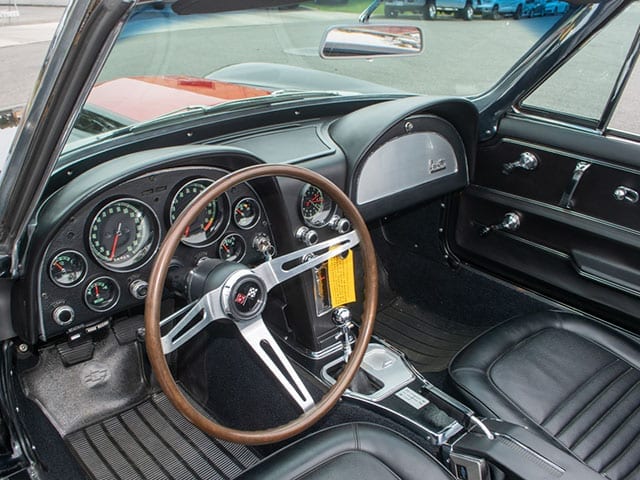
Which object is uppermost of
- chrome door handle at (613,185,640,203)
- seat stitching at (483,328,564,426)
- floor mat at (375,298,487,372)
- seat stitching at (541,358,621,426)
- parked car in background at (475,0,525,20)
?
parked car in background at (475,0,525,20)

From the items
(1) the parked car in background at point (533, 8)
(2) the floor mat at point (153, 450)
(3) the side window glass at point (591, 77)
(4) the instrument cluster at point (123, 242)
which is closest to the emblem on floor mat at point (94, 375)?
(2) the floor mat at point (153, 450)

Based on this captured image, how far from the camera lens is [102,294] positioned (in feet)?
6.06

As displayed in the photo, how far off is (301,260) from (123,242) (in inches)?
20.3

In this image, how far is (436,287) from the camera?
10.1 feet

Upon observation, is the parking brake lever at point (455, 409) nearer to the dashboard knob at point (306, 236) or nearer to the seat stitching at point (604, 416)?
the seat stitching at point (604, 416)

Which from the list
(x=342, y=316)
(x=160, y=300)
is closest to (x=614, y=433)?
(x=342, y=316)

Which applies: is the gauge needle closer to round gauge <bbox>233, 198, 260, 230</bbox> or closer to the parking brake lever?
round gauge <bbox>233, 198, 260, 230</bbox>

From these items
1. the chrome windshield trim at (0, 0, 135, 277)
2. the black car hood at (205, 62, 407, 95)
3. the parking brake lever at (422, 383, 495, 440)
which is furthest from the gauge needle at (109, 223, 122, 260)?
the parking brake lever at (422, 383, 495, 440)

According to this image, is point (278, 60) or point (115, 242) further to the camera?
point (278, 60)

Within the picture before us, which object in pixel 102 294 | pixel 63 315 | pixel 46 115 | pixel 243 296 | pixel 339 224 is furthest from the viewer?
pixel 339 224

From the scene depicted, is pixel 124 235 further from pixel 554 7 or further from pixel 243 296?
pixel 554 7

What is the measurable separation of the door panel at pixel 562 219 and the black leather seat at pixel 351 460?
1.15 metres

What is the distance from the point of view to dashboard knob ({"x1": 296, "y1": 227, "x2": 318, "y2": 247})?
81.2 inches

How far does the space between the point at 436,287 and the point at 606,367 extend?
41.3 inches
